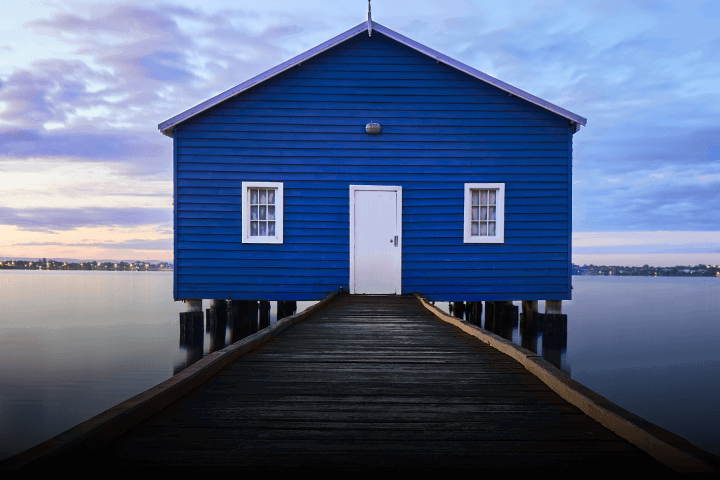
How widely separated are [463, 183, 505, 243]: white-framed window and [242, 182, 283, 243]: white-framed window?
13.2 ft

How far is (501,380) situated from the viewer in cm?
331

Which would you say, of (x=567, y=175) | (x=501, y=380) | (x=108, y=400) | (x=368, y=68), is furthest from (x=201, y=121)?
(x=501, y=380)

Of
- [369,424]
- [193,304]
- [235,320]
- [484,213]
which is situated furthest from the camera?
[235,320]

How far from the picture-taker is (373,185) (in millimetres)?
9867

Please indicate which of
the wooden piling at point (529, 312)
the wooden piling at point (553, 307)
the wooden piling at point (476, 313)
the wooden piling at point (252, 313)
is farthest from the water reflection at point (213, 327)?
the wooden piling at point (553, 307)

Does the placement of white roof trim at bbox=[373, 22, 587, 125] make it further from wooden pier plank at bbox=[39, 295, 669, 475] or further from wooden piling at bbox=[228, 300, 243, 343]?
wooden pier plank at bbox=[39, 295, 669, 475]

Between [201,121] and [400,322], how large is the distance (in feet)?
21.0

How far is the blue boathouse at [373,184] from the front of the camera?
9.82 meters

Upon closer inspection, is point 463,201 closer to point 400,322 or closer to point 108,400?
point 400,322

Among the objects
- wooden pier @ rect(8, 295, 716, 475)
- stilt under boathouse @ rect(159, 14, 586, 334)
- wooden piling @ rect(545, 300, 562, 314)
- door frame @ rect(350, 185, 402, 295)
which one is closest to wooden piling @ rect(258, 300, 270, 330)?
stilt under boathouse @ rect(159, 14, 586, 334)

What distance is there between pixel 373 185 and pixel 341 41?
309 cm

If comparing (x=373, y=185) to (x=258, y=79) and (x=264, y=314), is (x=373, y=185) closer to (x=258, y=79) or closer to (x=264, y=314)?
(x=258, y=79)

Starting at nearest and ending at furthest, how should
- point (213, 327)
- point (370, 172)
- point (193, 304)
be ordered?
point (370, 172)
point (193, 304)
point (213, 327)

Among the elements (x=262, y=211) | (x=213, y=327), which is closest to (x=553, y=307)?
(x=262, y=211)
